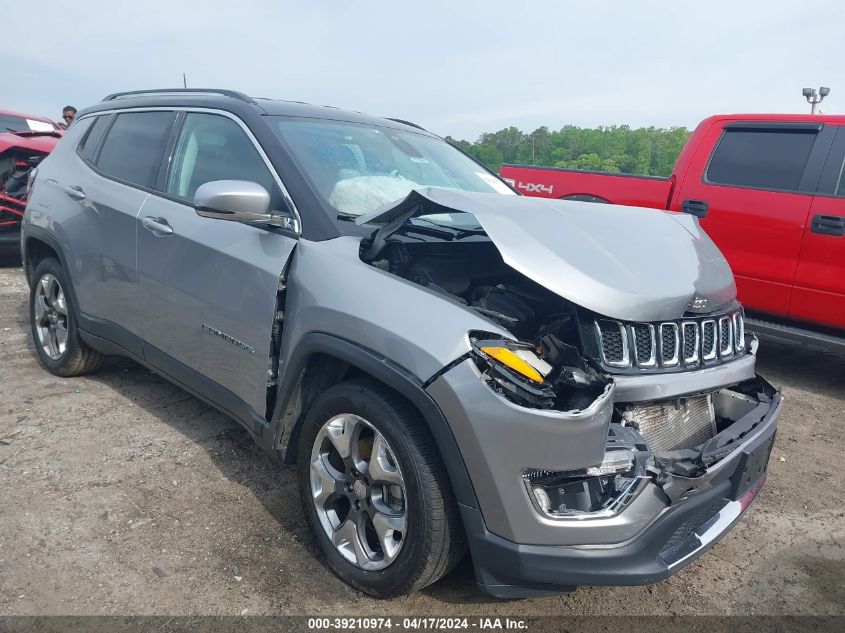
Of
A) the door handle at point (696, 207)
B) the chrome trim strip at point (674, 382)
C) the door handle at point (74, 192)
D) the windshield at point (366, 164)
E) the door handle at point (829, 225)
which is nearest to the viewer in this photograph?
the chrome trim strip at point (674, 382)

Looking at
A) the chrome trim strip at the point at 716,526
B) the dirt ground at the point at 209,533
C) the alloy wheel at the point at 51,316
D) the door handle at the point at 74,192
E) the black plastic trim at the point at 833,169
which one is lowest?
the dirt ground at the point at 209,533

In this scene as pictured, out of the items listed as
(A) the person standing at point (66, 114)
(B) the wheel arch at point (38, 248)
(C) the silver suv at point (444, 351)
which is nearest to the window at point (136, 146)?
(C) the silver suv at point (444, 351)

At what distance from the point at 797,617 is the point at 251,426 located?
2.26 m

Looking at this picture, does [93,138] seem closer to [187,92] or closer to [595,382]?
[187,92]

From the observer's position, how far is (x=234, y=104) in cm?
313

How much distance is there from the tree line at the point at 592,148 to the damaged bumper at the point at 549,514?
5848 millimetres

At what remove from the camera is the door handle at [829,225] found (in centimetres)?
471

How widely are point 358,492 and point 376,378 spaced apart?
45 cm

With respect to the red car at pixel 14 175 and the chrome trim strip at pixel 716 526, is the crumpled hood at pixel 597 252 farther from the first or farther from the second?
the red car at pixel 14 175

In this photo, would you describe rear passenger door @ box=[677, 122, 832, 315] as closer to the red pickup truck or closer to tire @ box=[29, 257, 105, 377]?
the red pickup truck

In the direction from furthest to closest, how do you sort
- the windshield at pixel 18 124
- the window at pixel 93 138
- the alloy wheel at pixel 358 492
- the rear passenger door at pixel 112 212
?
the windshield at pixel 18 124
the window at pixel 93 138
the rear passenger door at pixel 112 212
the alloy wheel at pixel 358 492

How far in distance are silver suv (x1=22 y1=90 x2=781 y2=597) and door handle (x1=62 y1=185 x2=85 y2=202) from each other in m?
0.72

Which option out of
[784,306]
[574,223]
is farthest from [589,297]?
[784,306]

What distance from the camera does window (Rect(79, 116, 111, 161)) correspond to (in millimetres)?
4078
